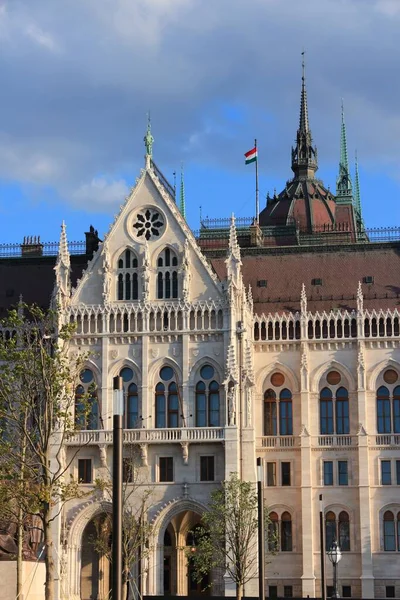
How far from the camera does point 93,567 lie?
88.3 metres

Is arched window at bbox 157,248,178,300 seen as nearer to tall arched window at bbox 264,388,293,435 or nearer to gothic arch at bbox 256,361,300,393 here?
gothic arch at bbox 256,361,300,393

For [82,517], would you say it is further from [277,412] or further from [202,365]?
[277,412]

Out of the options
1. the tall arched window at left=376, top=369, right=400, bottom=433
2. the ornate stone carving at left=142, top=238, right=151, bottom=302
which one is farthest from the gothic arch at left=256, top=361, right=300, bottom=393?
the ornate stone carving at left=142, top=238, right=151, bottom=302

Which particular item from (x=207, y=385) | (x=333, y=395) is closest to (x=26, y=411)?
(x=207, y=385)

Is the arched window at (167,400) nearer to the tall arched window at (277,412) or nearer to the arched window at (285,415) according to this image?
the tall arched window at (277,412)

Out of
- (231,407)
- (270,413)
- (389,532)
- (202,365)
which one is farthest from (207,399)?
(389,532)

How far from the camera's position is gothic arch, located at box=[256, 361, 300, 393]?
89.2 metres

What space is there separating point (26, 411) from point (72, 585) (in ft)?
102

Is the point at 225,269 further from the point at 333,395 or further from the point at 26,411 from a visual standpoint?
the point at 26,411

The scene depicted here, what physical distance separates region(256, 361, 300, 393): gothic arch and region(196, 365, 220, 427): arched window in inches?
171

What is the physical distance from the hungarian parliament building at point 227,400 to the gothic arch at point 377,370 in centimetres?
10

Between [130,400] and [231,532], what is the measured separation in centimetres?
1361

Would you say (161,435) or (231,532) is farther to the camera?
(161,435)

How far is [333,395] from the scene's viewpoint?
291 feet
